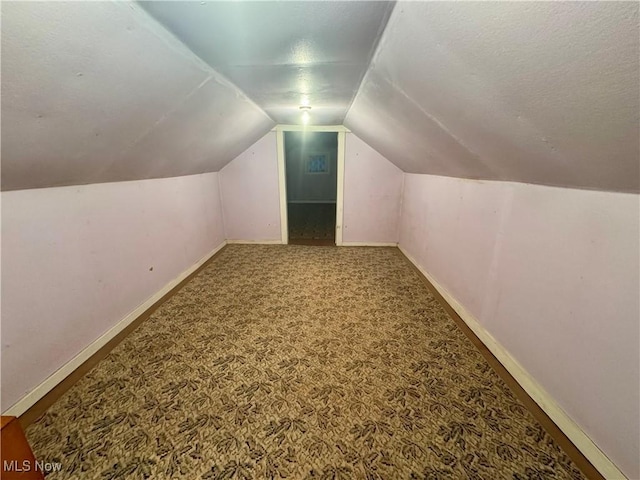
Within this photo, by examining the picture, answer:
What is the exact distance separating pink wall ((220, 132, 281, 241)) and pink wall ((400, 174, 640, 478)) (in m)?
2.84

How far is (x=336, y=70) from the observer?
65.1 inches

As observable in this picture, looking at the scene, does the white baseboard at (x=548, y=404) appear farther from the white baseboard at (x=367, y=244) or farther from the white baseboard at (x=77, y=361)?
the white baseboard at (x=77, y=361)

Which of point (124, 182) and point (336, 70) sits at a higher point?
point (336, 70)

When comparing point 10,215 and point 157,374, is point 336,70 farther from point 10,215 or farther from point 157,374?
point 157,374

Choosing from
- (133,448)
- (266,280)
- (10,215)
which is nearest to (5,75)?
(10,215)

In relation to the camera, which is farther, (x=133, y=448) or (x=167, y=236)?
(x=167, y=236)

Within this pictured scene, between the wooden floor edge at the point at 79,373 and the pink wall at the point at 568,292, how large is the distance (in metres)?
2.83

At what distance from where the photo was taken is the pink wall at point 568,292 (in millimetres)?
1135

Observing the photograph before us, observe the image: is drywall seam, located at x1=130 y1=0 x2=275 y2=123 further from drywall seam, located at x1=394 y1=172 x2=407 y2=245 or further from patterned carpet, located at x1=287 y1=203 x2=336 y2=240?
patterned carpet, located at x1=287 y1=203 x2=336 y2=240

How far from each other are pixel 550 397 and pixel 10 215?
3.13 m

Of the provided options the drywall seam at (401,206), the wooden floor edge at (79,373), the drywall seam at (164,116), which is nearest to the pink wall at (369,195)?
the drywall seam at (401,206)

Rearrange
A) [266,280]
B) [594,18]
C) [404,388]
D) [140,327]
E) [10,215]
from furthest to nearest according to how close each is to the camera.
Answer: [266,280]
[140,327]
[404,388]
[10,215]
[594,18]

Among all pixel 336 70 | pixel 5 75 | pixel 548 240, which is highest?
pixel 336 70

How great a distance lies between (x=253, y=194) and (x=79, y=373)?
3.04 metres
